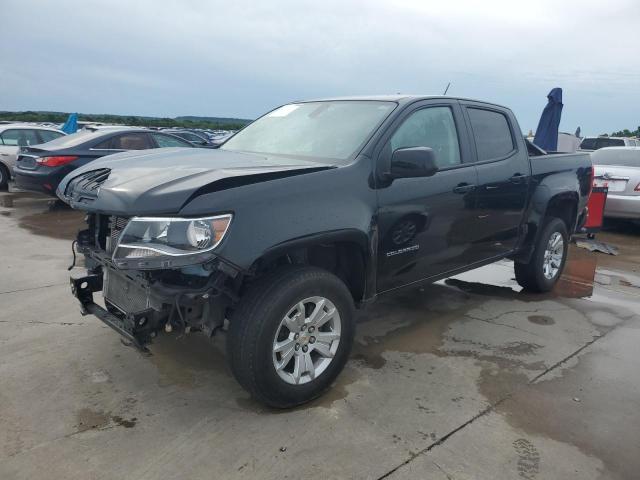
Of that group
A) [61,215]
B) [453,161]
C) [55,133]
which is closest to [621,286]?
[453,161]

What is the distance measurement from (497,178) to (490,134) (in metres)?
0.44

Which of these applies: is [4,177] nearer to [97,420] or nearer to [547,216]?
[97,420]

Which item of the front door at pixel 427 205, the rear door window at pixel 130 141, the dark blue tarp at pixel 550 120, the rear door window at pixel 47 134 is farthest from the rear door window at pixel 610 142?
the rear door window at pixel 47 134

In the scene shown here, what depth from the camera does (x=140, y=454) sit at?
268cm

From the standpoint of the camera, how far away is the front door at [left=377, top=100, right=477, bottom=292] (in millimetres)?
3557

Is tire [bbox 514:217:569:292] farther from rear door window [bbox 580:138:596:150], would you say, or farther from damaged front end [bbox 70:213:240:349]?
rear door window [bbox 580:138:596:150]

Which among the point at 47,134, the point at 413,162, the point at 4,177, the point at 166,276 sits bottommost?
the point at 4,177

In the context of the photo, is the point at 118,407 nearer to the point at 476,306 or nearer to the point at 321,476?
the point at 321,476

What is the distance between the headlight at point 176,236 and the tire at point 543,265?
369 centimetres

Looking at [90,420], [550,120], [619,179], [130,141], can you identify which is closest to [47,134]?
[130,141]

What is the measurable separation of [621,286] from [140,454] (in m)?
5.51

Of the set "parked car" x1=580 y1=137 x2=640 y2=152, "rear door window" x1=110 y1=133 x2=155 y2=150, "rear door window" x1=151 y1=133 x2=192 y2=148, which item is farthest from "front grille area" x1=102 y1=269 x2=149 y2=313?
"parked car" x1=580 y1=137 x2=640 y2=152

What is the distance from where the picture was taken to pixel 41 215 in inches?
373

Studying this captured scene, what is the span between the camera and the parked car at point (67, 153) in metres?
9.02
